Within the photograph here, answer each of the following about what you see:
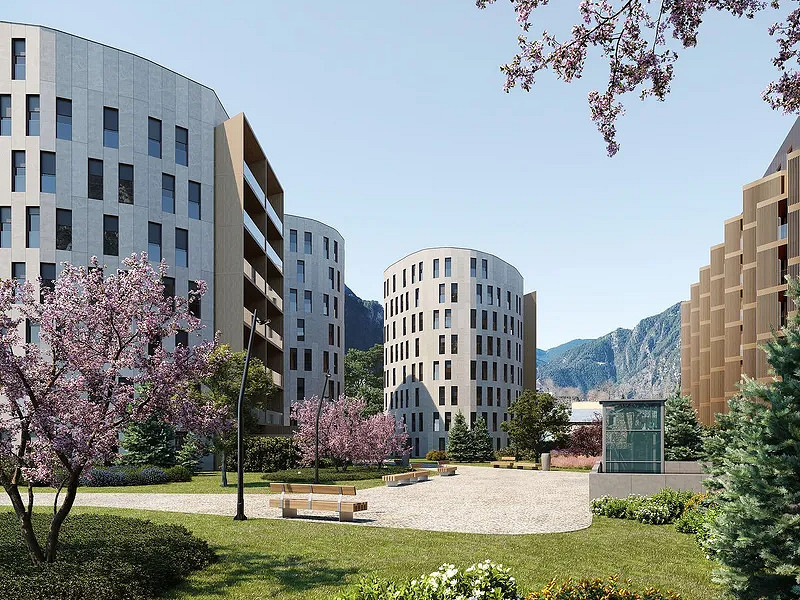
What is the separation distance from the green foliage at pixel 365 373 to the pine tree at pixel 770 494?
325 feet

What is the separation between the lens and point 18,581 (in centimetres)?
1061

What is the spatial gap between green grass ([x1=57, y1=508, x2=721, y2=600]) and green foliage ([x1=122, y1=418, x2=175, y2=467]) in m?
20.6

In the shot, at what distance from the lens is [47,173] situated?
41.4m

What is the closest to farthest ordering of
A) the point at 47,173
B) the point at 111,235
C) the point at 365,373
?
the point at 47,173 < the point at 111,235 < the point at 365,373

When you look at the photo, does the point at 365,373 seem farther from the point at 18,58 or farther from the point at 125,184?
the point at 18,58

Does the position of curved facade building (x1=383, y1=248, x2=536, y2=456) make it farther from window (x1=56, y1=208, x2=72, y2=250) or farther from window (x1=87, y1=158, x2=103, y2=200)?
window (x1=56, y1=208, x2=72, y2=250)

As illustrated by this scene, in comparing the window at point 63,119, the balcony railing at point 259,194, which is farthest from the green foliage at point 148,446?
the balcony railing at point 259,194

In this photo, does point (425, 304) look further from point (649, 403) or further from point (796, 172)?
point (649, 403)

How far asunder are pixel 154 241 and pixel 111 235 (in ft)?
8.22

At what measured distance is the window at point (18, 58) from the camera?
4144 cm

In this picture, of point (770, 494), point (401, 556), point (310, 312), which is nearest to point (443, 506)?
point (401, 556)

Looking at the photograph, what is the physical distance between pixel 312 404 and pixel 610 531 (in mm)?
26248

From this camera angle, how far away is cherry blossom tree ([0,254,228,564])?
11.8 metres

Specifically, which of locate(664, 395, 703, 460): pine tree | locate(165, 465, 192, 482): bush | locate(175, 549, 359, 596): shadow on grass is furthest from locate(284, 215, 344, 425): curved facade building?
locate(175, 549, 359, 596): shadow on grass
